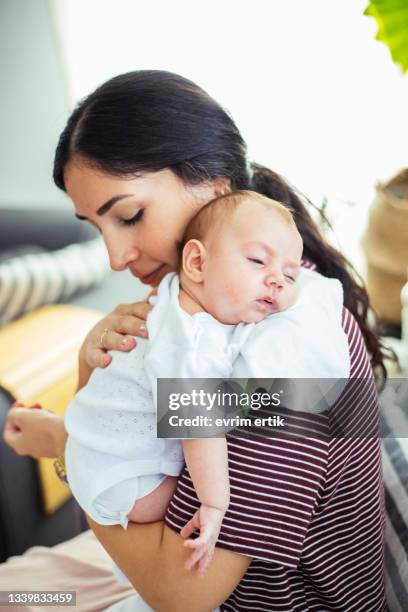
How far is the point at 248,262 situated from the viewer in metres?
0.55

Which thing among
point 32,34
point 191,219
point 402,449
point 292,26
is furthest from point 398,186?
point 32,34

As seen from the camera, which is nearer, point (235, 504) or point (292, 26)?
point (235, 504)

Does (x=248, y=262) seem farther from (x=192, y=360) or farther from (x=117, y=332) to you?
(x=117, y=332)

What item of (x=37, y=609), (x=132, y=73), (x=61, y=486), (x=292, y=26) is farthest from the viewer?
(x=61, y=486)

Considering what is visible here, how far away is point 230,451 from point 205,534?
0.26 ft

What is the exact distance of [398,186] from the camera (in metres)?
1.20

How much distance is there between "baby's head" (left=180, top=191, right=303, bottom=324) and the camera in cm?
55

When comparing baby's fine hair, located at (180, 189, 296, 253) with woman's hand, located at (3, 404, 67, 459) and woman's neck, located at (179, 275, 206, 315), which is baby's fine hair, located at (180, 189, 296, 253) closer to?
woman's neck, located at (179, 275, 206, 315)

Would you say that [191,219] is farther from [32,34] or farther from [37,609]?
[32,34]

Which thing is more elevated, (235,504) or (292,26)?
(292,26)

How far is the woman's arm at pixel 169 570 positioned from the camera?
0.58 metres

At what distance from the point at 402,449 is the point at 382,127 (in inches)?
25.0

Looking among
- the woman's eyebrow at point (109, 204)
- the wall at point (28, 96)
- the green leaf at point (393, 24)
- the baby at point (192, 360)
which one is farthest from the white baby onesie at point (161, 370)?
the wall at point (28, 96)

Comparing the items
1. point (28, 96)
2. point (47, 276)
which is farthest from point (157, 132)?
point (28, 96)
